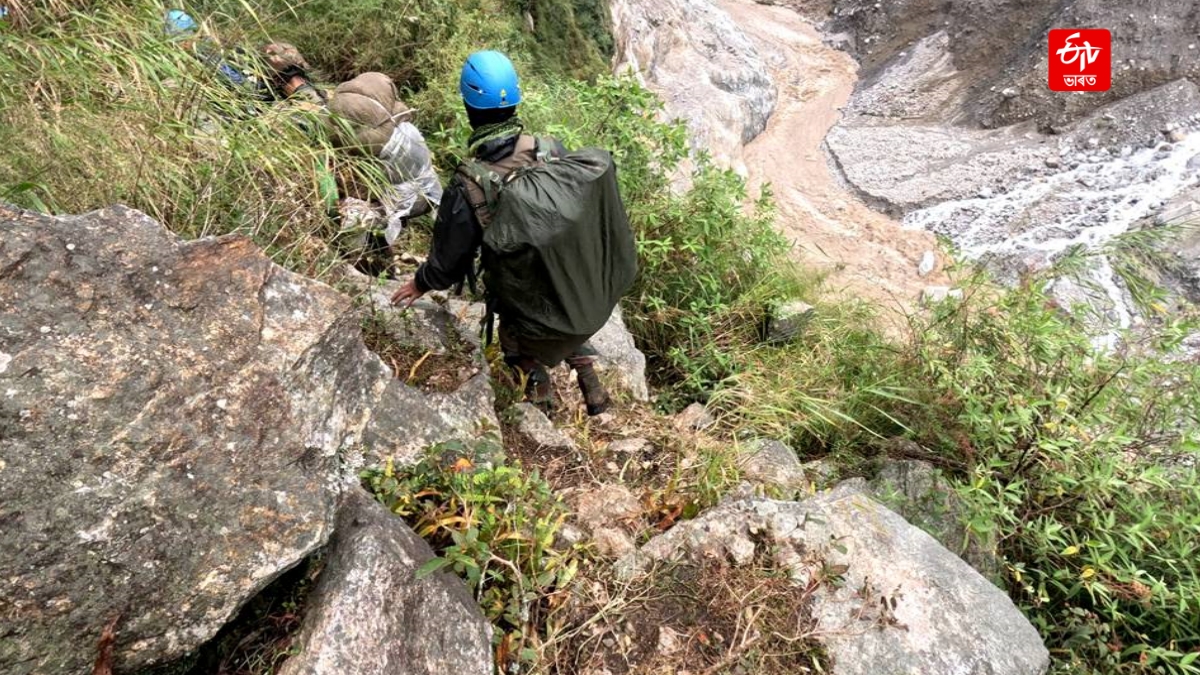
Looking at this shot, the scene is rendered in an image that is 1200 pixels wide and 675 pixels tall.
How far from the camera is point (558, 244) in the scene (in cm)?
260

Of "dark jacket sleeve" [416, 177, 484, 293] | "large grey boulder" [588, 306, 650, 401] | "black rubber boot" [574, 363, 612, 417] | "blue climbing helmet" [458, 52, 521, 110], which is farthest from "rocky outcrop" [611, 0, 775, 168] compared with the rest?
"dark jacket sleeve" [416, 177, 484, 293]

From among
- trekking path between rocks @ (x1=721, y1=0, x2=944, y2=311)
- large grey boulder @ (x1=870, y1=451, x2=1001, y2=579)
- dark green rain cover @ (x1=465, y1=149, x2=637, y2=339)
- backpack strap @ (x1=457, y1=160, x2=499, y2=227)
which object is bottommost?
trekking path between rocks @ (x1=721, y1=0, x2=944, y2=311)

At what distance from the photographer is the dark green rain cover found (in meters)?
2.55

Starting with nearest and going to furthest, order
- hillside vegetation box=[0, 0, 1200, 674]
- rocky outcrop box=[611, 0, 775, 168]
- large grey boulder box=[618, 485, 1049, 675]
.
A: large grey boulder box=[618, 485, 1049, 675] → hillside vegetation box=[0, 0, 1200, 674] → rocky outcrop box=[611, 0, 775, 168]

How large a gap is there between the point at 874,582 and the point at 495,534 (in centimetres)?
134

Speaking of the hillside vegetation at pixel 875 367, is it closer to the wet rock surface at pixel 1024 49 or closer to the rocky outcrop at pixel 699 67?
the rocky outcrop at pixel 699 67

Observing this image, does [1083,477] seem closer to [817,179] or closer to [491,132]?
[491,132]

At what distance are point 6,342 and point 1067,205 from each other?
45.5 feet

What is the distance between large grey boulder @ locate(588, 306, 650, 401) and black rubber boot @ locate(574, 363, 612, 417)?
38 cm

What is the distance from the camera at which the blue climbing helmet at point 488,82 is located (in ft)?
8.84

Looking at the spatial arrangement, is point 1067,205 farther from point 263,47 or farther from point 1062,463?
point 263,47

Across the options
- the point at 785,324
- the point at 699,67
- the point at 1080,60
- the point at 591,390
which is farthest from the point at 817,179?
the point at 591,390

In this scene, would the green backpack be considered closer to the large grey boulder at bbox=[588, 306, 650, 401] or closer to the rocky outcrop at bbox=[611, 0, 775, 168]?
the large grey boulder at bbox=[588, 306, 650, 401]

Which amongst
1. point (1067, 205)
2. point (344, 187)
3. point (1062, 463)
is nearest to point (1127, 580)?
point (1062, 463)
